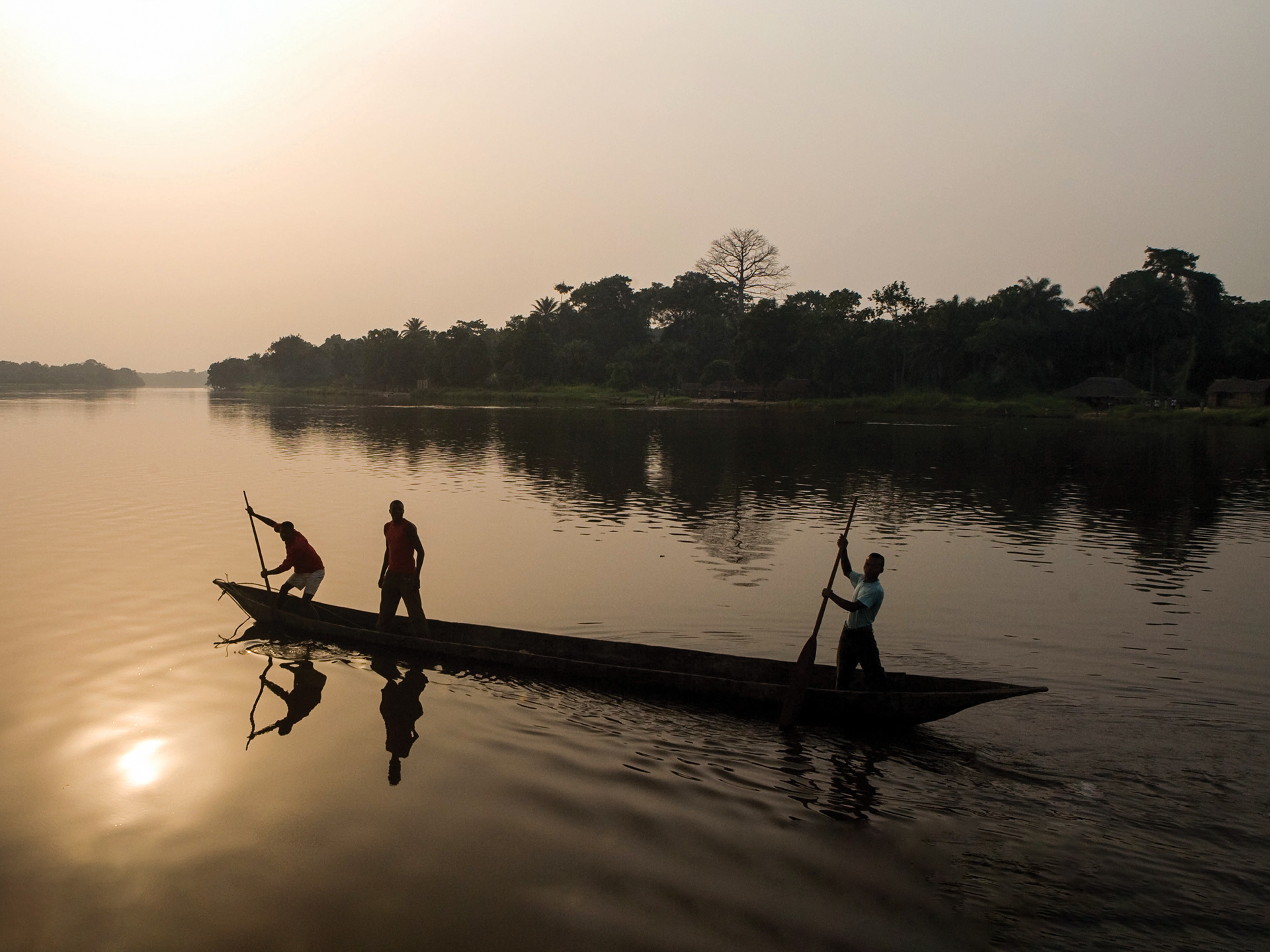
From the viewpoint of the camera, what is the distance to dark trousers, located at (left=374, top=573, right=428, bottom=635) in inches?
537

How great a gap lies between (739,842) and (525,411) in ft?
308

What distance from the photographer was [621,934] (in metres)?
6.79

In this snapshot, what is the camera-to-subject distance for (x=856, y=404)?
100 metres

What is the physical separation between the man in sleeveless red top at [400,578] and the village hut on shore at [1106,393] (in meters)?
88.0

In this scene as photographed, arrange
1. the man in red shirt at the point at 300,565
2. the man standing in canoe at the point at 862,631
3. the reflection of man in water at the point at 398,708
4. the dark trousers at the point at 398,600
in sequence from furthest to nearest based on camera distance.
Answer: the man in red shirt at the point at 300,565 → the dark trousers at the point at 398,600 → the man standing in canoe at the point at 862,631 → the reflection of man in water at the point at 398,708

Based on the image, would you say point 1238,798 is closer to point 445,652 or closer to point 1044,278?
point 445,652

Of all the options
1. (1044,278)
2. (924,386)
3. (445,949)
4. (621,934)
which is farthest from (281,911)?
(1044,278)

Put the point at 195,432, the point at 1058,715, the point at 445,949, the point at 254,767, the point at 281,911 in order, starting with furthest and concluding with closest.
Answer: the point at 195,432 → the point at 1058,715 → the point at 254,767 → the point at 281,911 → the point at 445,949

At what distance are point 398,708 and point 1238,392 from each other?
3407 inches

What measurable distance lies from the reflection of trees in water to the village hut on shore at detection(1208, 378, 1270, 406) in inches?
357

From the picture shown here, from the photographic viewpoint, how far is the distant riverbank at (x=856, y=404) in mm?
A: 80312

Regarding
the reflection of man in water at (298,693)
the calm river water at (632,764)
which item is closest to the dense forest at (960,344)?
the calm river water at (632,764)

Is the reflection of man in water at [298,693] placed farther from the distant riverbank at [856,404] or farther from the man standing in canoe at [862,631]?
the distant riverbank at [856,404]

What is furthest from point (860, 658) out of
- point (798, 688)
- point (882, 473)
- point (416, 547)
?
point (882, 473)
